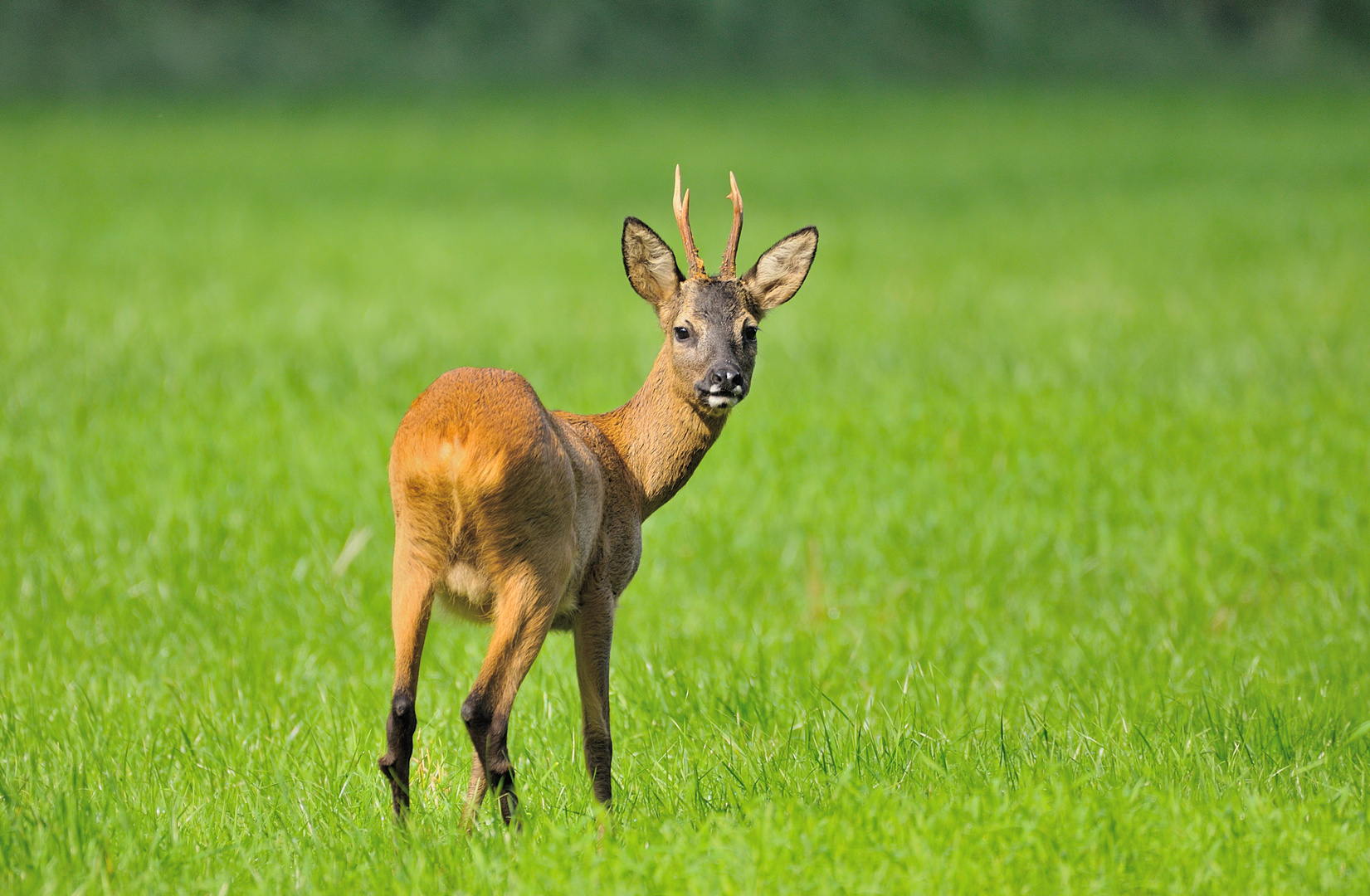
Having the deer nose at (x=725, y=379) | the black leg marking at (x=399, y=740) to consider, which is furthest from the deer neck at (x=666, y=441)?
the black leg marking at (x=399, y=740)

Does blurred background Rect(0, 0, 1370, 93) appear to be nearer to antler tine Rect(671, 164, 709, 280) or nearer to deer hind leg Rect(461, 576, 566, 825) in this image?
antler tine Rect(671, 164, 709, 280)

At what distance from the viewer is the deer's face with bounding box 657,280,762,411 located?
3.32 m

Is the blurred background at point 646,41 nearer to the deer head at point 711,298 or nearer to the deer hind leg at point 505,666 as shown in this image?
the deer head at point 711,298

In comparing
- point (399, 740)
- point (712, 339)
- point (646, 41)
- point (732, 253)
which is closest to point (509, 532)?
point (399, 740)

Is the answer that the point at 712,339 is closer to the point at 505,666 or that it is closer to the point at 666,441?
the point at 666,441

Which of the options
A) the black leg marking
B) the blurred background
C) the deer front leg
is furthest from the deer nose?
the blurred background

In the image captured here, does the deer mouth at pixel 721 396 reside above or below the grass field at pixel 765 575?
above

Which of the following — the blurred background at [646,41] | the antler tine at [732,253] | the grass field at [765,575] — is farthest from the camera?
the blurred background at [646,41]

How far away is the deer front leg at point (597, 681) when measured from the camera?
3.18 meters

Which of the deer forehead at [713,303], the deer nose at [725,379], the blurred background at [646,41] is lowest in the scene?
the deer nose at [725,379]

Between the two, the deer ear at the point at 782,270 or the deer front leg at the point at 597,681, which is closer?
the deer front leg at the point at 597,681

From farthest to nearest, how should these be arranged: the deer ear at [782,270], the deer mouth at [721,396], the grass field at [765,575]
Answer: the deer ear at [782,270] < the deer mouth at [721,396] < the grass field at [765,575]

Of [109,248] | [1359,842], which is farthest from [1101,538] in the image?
[109,248]

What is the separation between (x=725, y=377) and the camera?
3.30 metres
